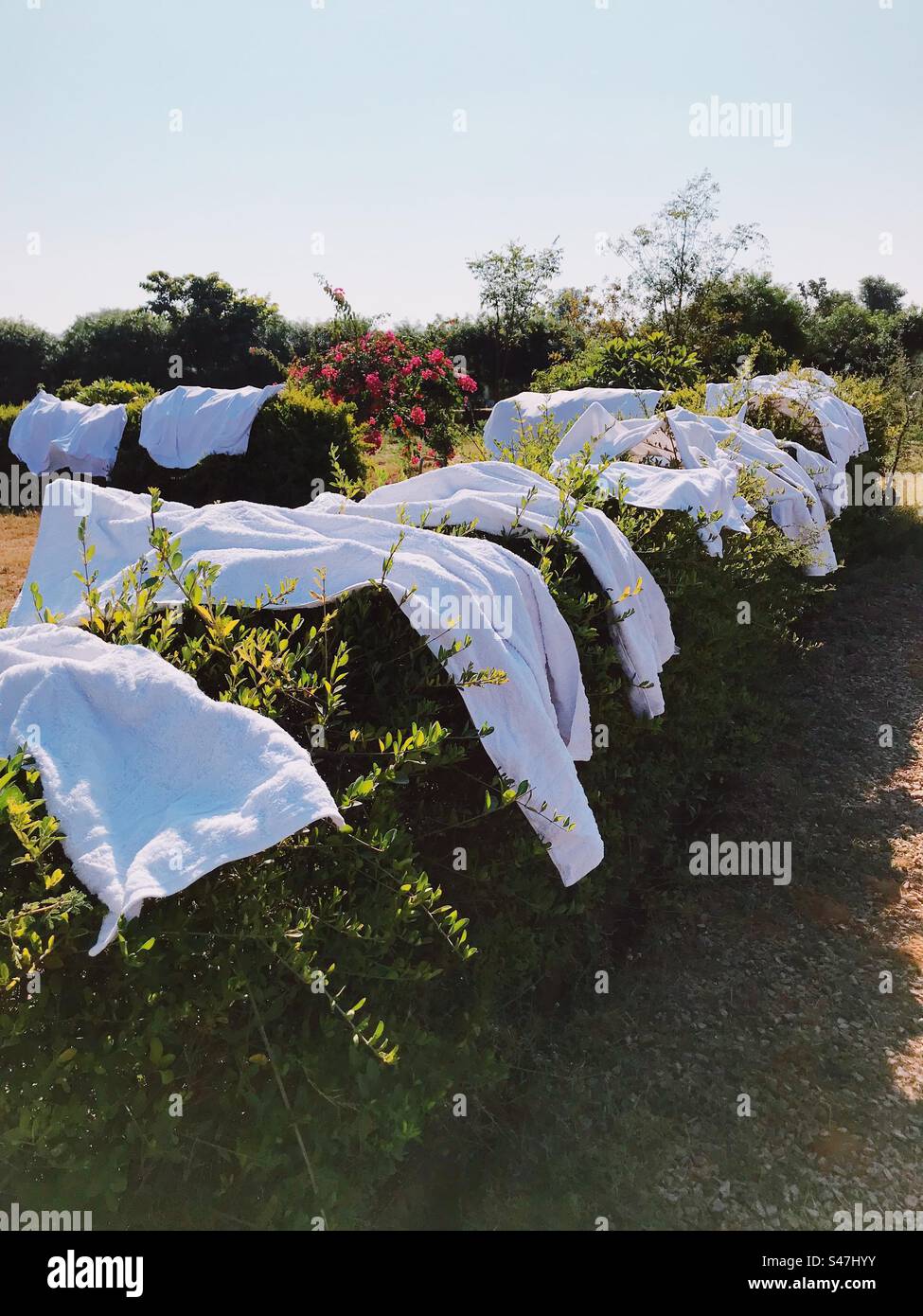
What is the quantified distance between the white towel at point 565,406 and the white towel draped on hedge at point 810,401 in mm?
655

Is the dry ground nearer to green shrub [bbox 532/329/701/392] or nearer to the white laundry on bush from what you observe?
the white laundry on bush

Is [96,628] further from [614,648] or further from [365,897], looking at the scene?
[614,648]

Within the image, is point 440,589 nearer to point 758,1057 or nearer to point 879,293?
point 758,1057

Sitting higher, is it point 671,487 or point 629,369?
point 629,369

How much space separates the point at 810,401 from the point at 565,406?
2481mm

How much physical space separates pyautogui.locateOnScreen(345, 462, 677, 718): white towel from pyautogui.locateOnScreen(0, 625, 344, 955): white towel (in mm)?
1614

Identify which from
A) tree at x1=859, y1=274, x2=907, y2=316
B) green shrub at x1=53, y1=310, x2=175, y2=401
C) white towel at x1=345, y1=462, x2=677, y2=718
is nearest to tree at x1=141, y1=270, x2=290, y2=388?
green shrub at x1=53, y1=310, x2=175, y2=401

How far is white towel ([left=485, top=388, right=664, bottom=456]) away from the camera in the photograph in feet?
25.6

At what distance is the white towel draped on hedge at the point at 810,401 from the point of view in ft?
26.7

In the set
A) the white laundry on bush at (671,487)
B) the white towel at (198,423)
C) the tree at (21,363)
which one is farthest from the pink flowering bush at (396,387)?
the tree at (21,363)

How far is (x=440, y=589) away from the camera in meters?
2.58

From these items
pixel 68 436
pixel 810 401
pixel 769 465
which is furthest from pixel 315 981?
pixel 68 436

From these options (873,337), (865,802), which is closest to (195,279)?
(873,337)

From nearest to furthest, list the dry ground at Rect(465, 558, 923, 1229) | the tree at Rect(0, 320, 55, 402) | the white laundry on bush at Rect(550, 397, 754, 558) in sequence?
the dry ground at Rect(465, 558, 923, 1229) < the white laundry on bush at Rect(550, 397, 754, 558) < the tree at Rect(0, 320, 55, 402)
